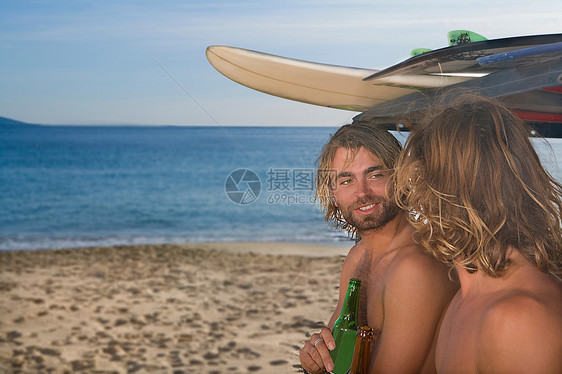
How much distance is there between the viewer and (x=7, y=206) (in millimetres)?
17516

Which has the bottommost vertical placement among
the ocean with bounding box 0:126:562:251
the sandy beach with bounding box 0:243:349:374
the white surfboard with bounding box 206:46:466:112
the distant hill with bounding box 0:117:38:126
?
the sandy beach with bounding box 0:243:349:374

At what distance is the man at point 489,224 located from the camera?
908 mm

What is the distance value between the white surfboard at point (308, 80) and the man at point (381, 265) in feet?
0.61

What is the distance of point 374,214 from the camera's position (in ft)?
5.08

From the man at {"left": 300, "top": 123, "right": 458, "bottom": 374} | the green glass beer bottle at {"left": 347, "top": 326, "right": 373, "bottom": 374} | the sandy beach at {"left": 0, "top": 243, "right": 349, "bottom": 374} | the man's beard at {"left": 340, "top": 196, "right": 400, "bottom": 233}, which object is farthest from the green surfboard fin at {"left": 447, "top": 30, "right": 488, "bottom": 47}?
the sandy beach at {"left": 0, "top": 243, "right": 349, "bottom": 374}

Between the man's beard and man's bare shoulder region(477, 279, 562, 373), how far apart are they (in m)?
0.63

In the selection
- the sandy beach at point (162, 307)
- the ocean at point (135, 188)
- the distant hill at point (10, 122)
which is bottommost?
the sandy beach at point (162, 307)

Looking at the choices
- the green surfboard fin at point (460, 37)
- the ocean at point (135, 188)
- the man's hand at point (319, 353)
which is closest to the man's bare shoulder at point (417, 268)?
the man's hand at point (319, 353)

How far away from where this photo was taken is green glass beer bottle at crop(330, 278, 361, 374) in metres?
1.36

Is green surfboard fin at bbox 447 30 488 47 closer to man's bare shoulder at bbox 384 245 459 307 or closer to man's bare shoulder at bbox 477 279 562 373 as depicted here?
man's bare shoulder at bbox 384 245 459 307

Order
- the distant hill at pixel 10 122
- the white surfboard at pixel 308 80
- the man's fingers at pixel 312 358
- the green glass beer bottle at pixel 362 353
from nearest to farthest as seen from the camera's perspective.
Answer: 1. the green glass beer bottle at pixel 362 353
2. the man's fingers at pixel 312 358
3. the white surfboard at pixel 308 80
4. the distant hill at pixel 10 122

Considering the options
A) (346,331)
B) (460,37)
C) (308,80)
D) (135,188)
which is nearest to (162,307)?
(308,80)

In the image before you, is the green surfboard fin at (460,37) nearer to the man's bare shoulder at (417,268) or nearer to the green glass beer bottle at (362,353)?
the man's bare shoulder at (417,268)

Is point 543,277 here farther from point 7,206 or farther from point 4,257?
point 7,206
